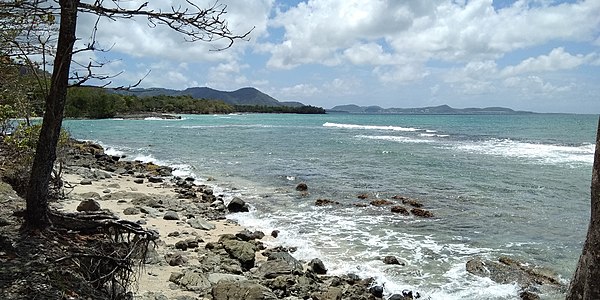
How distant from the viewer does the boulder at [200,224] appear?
11.7 m

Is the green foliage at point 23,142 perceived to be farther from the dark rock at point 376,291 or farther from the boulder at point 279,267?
the dark rock at point 376,291

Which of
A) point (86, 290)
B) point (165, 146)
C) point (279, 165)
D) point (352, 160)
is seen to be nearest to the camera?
point (86, 290)

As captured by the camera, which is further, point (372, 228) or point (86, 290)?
point (372, 228)

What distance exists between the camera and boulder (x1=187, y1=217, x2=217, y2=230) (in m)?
11.7

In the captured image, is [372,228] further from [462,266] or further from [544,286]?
[544,286]

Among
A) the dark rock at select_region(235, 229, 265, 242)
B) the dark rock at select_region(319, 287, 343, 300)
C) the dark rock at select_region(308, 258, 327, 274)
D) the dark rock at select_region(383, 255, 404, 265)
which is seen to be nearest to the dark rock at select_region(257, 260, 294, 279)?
the dark rock at select_region(308, 258, 327, 274)

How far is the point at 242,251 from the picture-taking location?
9211mm

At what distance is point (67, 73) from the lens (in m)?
5.05

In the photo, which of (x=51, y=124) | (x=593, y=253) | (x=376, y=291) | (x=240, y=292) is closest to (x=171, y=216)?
(x=240, y=292)

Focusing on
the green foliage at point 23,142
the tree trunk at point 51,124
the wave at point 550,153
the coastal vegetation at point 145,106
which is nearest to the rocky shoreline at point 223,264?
the tree trunk at point 51,124

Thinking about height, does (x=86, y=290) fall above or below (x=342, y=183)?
above

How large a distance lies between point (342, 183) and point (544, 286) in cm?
1119

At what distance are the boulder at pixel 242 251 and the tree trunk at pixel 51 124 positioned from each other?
14.0 feet

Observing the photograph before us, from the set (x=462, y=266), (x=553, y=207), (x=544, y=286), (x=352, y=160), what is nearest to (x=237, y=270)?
(x=462, y=266)
